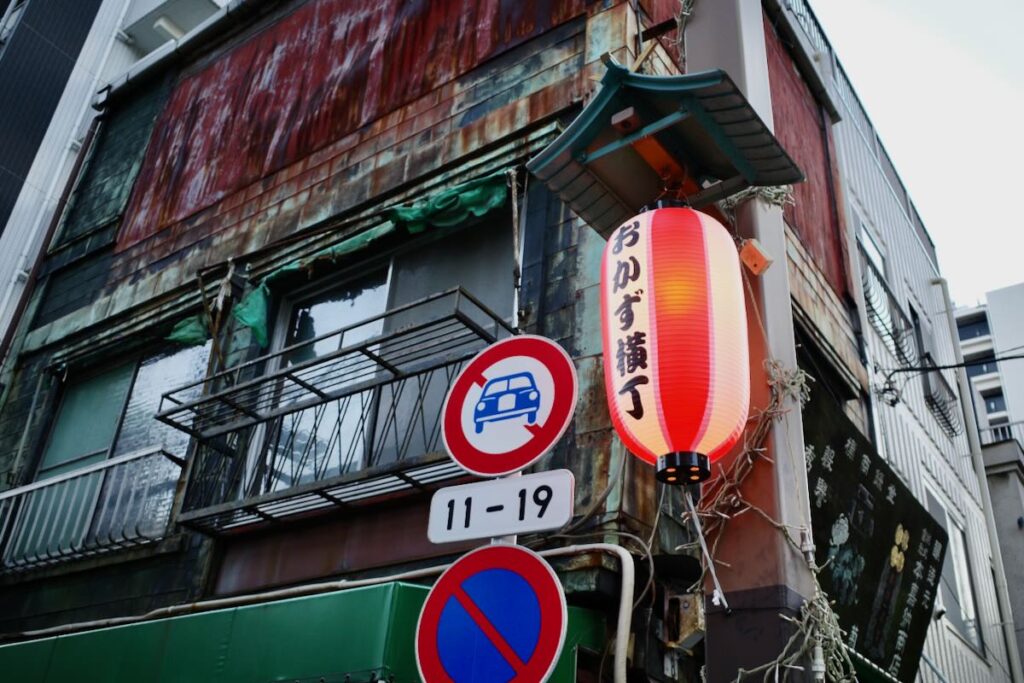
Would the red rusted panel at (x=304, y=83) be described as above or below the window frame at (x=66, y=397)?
above

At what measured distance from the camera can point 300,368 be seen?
8.29 m

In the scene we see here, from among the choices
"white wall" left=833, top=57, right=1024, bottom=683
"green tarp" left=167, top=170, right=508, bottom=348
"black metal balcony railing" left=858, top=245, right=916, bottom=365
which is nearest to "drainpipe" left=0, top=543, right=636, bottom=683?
"green tarp" left=167, top=170, right=508, bottom=348

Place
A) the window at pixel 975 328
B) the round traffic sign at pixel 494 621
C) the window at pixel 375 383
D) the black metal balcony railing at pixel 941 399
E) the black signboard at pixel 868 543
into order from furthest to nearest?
1. the window at pixel 975 328
2. the black metal balcony railing at pixel 941 399
3. the window at pixel 375 383
4. the black signboard at pixel 868 543
5. the round traffic sign at pixel 494 621

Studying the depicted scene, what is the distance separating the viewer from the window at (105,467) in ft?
34.3

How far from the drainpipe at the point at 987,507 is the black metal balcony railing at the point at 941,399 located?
0.87 feet

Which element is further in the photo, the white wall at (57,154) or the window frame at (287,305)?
the white wall at (57,154)

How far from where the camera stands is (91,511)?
35.2ft

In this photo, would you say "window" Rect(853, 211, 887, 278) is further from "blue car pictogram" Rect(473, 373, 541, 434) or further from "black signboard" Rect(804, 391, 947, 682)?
"blue car pictogram" Rect(473, 373, 541, 434)

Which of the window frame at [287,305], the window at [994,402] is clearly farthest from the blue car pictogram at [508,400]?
the window at [994,402]

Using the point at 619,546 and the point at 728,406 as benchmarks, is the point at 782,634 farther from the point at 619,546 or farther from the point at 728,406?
the point at 619,546

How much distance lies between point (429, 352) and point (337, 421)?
1.31 meters

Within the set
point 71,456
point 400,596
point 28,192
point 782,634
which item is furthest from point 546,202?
point 28,192

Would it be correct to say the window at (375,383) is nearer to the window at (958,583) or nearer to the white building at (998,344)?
the window at (958,583)

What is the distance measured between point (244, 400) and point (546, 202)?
3.80 m
